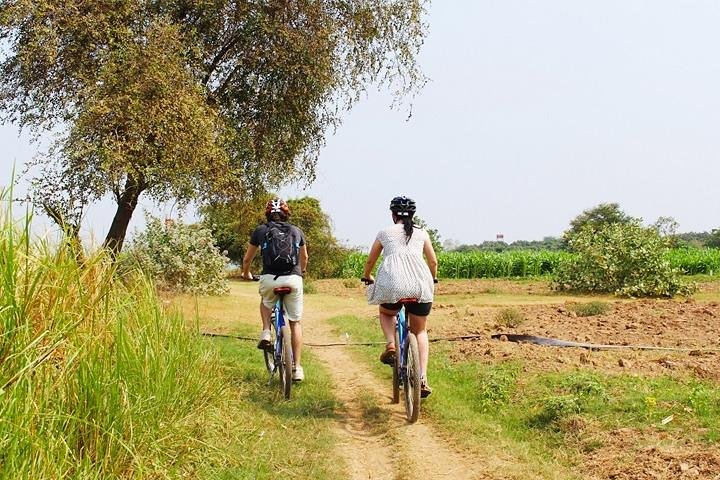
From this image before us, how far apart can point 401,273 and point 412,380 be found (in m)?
1.01

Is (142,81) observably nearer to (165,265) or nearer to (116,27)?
(116,27)

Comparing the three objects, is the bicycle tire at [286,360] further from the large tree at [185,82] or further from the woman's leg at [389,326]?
the large tree at [185,82]

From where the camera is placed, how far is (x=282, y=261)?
7938mm

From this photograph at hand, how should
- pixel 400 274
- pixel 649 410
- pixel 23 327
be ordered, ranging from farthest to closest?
pixel 400 274 → pixel 649 410 → pixel 23 327

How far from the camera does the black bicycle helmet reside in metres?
7.38

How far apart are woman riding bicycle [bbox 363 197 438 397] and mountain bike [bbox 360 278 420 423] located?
78 mm

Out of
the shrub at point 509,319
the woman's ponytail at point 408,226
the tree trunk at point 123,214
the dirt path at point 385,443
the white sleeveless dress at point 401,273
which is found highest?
the tree trunk at point 123,214

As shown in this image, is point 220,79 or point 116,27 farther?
point 220,79

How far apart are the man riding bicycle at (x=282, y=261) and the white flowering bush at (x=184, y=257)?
1267 centimetres

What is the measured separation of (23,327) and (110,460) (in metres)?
1.02

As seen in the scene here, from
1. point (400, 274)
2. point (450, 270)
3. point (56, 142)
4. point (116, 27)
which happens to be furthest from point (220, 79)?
point (450, 270)

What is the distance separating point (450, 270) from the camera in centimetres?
4184

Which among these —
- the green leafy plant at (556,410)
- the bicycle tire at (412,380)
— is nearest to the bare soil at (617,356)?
the bicycle tire at (412,380)

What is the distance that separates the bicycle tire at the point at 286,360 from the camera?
7828mm
